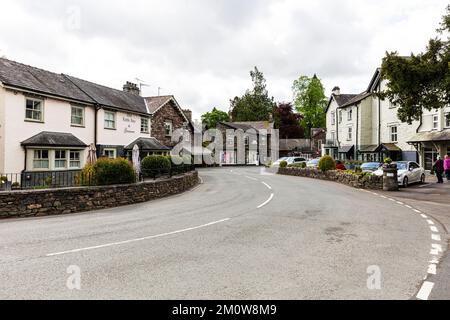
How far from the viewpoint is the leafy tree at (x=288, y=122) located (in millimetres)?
75625

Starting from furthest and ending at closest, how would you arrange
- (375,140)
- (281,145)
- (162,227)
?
(281,145) → (375,140) → (162,227)

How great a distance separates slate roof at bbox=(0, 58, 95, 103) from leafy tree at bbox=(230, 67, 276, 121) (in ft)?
203

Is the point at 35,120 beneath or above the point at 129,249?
above

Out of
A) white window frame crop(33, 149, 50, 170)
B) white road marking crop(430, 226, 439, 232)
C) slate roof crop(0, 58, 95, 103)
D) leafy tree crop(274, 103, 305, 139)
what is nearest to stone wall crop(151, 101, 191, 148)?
slate roof crop(0, 58, 95, 103)

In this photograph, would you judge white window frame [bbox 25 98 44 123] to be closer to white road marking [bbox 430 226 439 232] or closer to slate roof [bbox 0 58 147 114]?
slate roof [bbox 0 58 147 114]

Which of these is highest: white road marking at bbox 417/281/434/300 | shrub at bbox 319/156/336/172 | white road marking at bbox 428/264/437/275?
shrub at bbox 319/156/336/172

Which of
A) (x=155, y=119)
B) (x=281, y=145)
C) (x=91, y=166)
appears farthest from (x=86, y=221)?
(x=281, y=145)

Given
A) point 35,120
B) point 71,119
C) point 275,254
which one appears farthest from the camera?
point 71,119

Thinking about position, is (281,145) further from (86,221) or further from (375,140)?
(86,221)

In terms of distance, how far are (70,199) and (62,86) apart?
1371cm

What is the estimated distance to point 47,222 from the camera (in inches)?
409

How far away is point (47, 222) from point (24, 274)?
564 cm

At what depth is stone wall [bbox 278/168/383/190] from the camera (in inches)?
817

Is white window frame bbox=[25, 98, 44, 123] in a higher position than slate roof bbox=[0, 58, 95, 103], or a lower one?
lower
